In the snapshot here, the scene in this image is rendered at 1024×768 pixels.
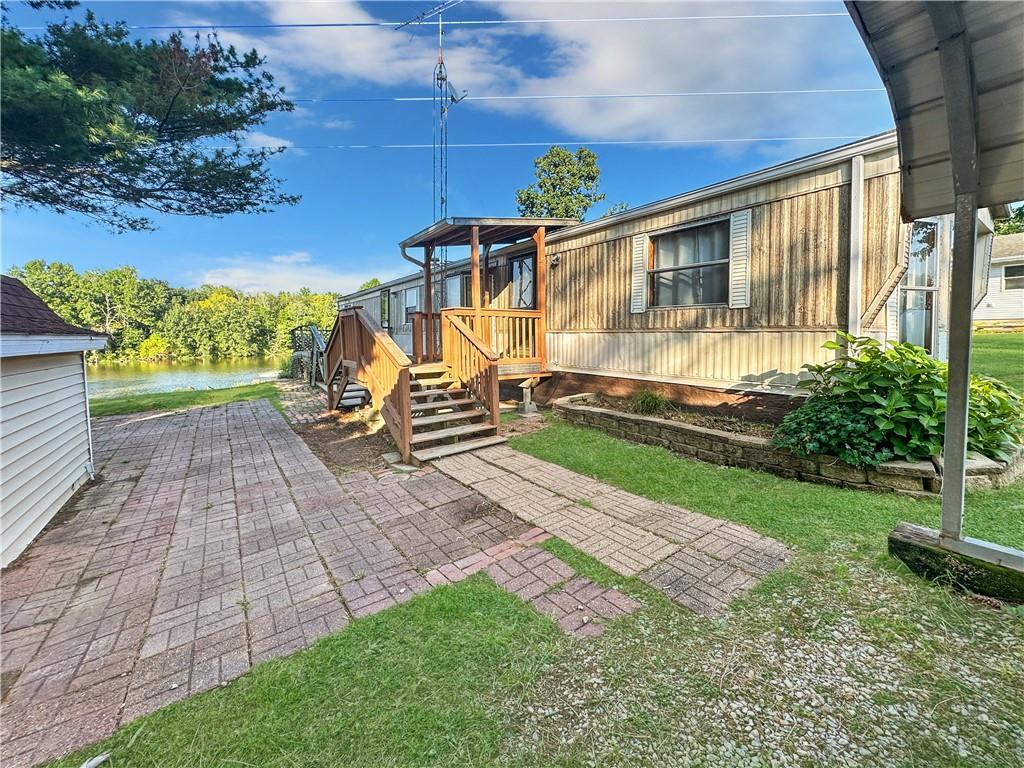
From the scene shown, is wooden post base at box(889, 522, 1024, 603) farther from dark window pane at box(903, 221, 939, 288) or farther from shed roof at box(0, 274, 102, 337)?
shed roof at box(0, 274, 102, 337)

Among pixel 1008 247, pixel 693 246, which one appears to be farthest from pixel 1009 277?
pixel 693 246

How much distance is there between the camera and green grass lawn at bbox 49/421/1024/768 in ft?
5.04

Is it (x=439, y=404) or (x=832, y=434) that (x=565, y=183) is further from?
(x=832, y=434)

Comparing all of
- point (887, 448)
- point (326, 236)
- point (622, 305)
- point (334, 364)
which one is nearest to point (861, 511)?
point (887, 448)

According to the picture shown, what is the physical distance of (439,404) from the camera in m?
6.21

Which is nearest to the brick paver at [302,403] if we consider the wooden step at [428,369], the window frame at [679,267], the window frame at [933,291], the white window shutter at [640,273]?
the wooden step at [428,369]

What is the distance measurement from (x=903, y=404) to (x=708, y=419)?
2.02 meters

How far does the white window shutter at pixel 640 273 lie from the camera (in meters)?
6.54

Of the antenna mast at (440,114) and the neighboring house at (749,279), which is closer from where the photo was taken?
the neighboring house at (749,279)

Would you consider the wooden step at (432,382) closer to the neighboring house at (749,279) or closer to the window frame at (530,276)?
the neighboring house at (749,279)

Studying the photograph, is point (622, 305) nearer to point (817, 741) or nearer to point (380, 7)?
point (817, 741)

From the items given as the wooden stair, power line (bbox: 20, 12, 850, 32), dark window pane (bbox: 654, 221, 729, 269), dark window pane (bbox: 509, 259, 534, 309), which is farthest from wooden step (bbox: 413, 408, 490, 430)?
power line (bbox: 20, 12, 850, 32)

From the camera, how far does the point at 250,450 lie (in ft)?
20.1

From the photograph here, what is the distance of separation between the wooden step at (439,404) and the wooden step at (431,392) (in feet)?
0.41
